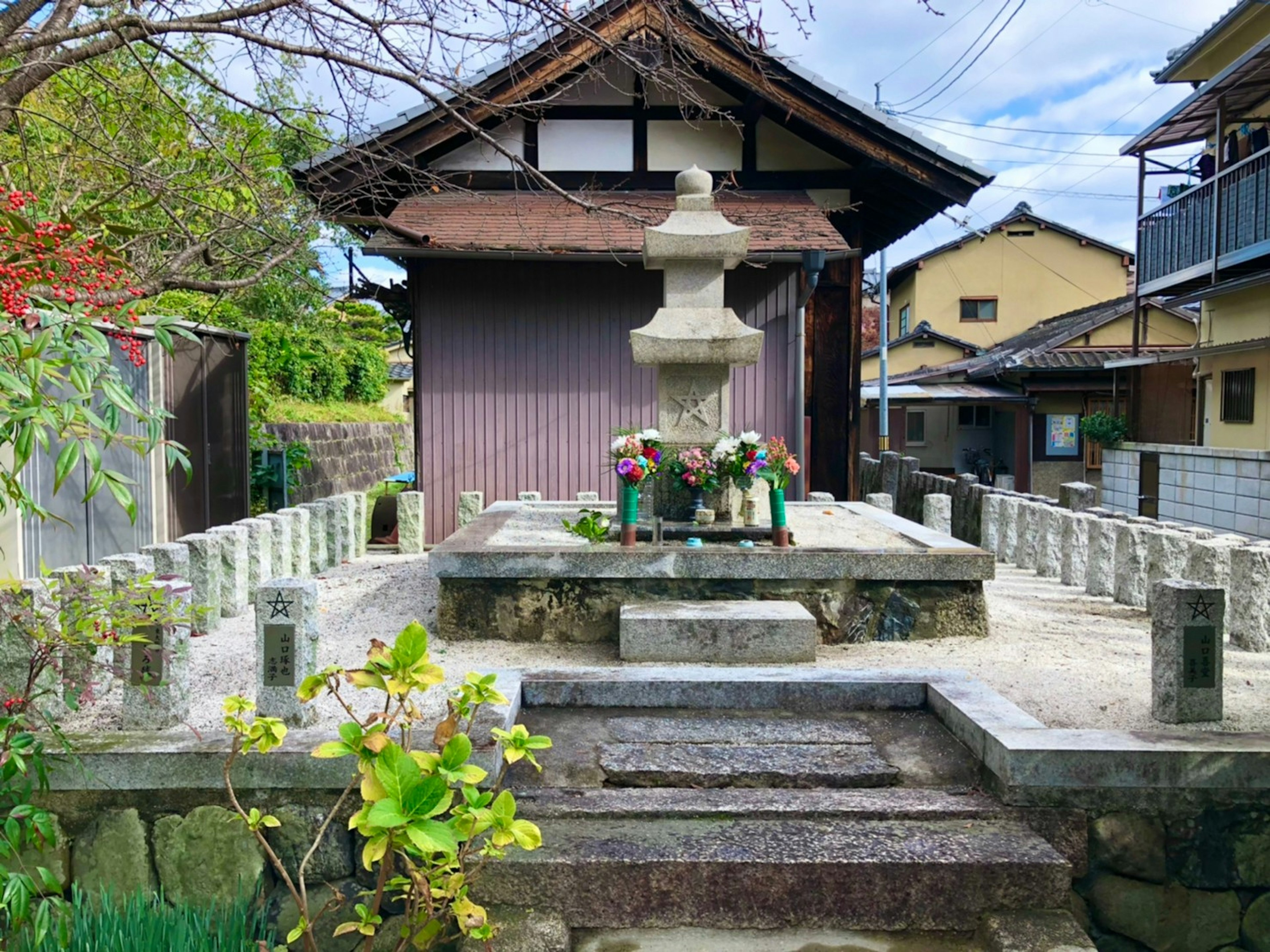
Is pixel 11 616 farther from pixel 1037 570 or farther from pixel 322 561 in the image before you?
pixel 1037 570

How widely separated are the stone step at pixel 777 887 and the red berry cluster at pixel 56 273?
84.6 inches

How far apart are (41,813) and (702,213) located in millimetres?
6296

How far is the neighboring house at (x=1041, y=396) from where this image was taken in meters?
20.9

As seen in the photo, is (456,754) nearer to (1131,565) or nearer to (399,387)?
(1131,565)

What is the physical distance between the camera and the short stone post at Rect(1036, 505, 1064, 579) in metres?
8.59

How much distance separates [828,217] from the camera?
11023 mm

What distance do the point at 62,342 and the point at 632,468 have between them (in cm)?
440

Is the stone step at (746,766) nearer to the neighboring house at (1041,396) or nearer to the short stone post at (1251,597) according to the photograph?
the short stone post at (1251,597)

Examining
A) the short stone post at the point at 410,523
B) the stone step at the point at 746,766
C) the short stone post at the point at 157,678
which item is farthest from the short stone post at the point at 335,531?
the stone step at the point at 746,766

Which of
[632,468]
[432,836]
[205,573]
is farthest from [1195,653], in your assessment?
[205,573]

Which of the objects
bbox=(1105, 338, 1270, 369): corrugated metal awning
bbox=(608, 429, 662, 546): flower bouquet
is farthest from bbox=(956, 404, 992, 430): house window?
bbox=(608, 429, 662, 546): flower bouquet

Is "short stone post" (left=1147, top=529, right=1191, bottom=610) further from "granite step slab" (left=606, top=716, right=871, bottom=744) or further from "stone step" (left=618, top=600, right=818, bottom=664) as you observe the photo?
"granite step slab" (left=606, top=716, right=871, bottom=744)

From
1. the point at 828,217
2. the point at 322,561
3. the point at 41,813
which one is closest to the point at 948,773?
the point at 41,813

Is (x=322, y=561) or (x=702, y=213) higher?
(x=702, y=213)
